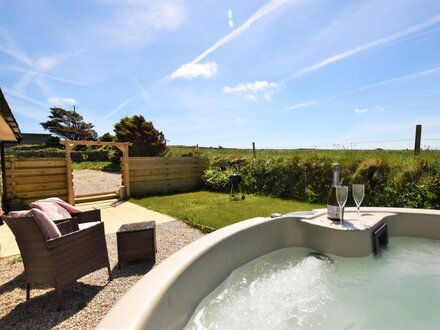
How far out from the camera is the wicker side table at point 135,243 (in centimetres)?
312

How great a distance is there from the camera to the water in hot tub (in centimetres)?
165

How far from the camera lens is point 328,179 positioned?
6762 mm

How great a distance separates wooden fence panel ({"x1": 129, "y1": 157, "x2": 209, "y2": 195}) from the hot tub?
22.6ft

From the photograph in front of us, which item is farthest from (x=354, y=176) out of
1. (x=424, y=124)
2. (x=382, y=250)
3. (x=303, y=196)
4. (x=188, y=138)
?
(x=188, y=138)

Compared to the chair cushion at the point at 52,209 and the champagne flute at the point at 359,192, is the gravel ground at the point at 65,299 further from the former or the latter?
the champagne flute at the point at 359,192

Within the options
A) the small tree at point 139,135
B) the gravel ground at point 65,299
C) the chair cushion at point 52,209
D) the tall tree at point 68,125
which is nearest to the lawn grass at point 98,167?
the small tree at point 139,135

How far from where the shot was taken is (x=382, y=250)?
278 centimetres

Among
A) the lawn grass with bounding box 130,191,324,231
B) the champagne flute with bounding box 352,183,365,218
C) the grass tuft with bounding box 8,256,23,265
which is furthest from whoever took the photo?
the lawn grass with bounding box 130,191,324,231

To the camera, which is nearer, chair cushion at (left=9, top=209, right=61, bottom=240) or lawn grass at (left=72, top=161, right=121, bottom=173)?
chair cushion at (left=9, top=209, right=61, bottom=240)

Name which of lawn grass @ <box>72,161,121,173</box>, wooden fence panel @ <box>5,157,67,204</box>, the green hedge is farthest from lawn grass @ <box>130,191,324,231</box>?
lawn grass @ <box>72,161,121,173</box>

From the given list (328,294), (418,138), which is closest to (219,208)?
(328,294)

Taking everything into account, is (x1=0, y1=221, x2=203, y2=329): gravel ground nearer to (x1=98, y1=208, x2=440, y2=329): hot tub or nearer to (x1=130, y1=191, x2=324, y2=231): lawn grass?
(x1=98, y1=208, x2=440, y2=329): hot tub

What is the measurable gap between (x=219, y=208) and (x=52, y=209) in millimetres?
3795

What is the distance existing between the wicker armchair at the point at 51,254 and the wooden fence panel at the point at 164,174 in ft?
21.1
